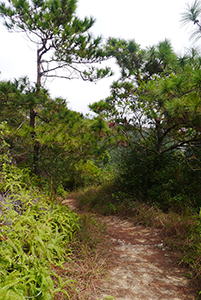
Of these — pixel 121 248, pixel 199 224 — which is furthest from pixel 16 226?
pixel 199 224

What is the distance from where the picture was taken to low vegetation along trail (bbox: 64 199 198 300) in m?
2.28

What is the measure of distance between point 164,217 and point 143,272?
161cm

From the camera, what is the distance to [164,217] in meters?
4.12

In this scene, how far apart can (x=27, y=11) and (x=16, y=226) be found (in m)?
4.80

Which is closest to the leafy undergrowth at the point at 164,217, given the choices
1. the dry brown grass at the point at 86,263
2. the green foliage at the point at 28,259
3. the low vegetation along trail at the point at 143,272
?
the low vegetation along trail at the point at 143,272

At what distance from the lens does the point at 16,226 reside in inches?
98.2

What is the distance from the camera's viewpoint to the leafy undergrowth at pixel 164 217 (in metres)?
2.86

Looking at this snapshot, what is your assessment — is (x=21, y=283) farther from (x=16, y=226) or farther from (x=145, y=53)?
(x=145, y=53)

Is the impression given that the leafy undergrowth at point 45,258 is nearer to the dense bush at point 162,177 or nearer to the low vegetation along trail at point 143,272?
the low vegetation along trail at point 143,272

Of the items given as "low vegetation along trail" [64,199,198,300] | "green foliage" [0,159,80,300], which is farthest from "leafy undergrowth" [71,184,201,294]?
"green foliage" [0,159,80,300]

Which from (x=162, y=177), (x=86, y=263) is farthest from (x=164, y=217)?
(x=86, y=263)

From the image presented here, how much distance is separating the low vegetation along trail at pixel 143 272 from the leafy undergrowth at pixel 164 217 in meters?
0.16

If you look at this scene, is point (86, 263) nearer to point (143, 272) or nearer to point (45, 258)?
point (45, 258)

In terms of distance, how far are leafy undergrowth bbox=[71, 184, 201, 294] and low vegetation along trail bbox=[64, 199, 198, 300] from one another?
0.16 metres
